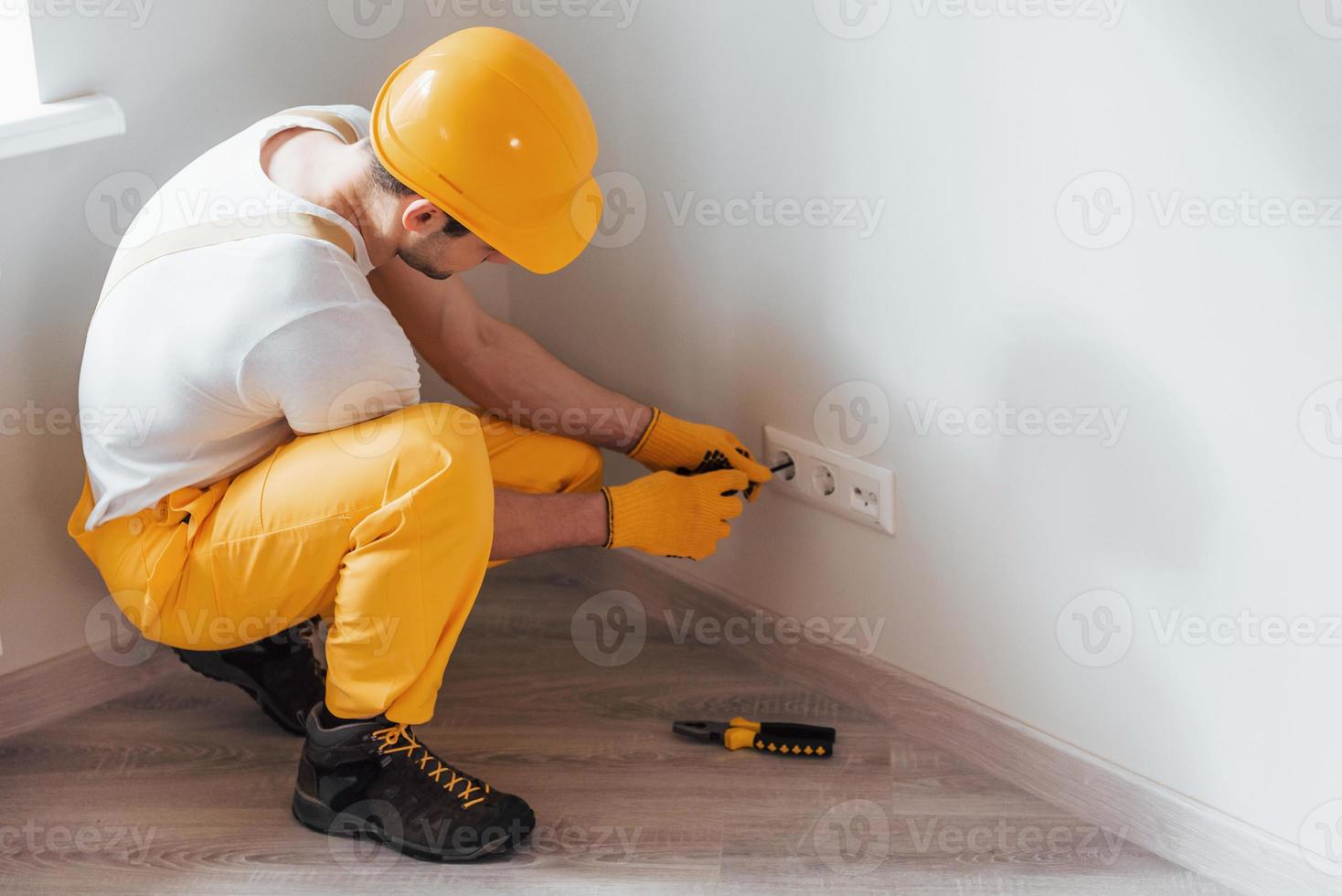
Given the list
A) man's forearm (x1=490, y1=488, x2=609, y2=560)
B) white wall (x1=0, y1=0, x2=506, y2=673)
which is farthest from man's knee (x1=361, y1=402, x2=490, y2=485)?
white wall (x1=0, y1=0, x2=506, y2=673)

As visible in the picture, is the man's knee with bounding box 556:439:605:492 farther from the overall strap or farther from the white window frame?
the white window frame

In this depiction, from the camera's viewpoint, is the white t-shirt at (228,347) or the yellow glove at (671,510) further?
the yellow glove at (671,510)

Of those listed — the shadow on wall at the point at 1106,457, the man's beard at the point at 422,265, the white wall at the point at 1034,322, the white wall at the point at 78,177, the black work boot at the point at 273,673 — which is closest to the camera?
the white wall at the point at 1034,322

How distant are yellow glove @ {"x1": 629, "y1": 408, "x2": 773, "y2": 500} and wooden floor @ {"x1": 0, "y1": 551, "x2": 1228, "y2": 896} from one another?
300mm

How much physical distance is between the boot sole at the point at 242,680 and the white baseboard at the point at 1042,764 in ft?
1.82

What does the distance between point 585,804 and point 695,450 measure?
0.46 m

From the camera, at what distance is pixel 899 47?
146cm

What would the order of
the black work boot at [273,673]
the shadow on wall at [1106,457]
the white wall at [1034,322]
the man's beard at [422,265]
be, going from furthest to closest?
the black work boot at [273,673]
the man's beard at [422,265]
the shadow on wall at [1106,457]
the white wall at [1034,322]

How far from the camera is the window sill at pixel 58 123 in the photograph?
5.12 ft

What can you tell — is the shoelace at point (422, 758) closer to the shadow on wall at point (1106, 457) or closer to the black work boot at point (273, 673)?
the black work boot at point (273, 673)

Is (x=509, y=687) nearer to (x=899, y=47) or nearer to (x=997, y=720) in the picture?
(x=997, y=720)

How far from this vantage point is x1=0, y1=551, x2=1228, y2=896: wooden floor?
4.99ft

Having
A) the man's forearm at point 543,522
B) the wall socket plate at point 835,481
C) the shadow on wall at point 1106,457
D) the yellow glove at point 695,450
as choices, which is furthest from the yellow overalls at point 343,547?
the shadow on wall at point 1106,457

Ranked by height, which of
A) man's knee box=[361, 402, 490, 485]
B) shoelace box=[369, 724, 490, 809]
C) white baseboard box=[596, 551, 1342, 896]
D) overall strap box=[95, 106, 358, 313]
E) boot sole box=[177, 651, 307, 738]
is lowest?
boot sole box=[177, 651, 307, 738]
